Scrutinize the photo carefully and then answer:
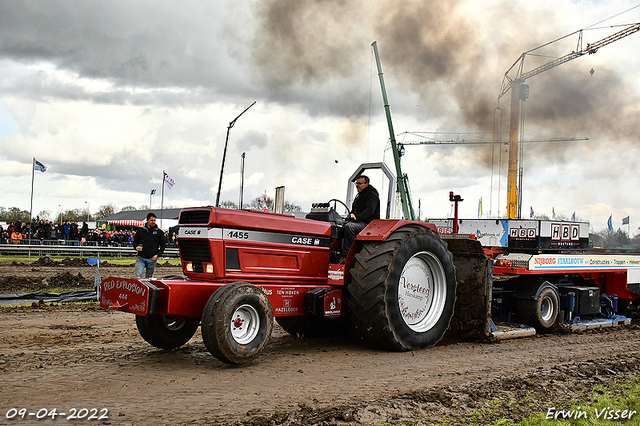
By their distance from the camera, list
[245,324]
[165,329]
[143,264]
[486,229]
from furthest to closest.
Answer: [486,229]
[143,264]
[165,329]
[245,324]

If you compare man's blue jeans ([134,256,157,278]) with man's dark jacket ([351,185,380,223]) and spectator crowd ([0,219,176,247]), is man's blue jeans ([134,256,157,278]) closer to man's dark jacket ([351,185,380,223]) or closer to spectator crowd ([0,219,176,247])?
man's dark jacket ([351,185,380,223])

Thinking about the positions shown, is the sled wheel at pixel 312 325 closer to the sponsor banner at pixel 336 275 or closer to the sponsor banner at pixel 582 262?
the sponsor banner at pixel 336 275

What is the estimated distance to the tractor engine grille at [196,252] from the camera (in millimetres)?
5625

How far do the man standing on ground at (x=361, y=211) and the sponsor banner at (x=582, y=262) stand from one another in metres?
3.45

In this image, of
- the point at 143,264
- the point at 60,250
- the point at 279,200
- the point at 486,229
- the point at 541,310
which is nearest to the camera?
the point at 279,200

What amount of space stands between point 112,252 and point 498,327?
70.0ft

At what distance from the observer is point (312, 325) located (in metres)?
7.26

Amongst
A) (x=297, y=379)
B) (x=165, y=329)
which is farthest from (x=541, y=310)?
(x=165, y=329)

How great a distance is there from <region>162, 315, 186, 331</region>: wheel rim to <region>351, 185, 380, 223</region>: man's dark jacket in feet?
8.37

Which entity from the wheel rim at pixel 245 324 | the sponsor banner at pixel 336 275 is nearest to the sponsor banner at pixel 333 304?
the sponsor banner at pixel 336 275

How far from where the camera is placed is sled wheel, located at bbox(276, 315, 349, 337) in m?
7.26

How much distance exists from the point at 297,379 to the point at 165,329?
1.90 meters

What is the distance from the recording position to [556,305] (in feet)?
29.6

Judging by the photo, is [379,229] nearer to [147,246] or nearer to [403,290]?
[403,290]
